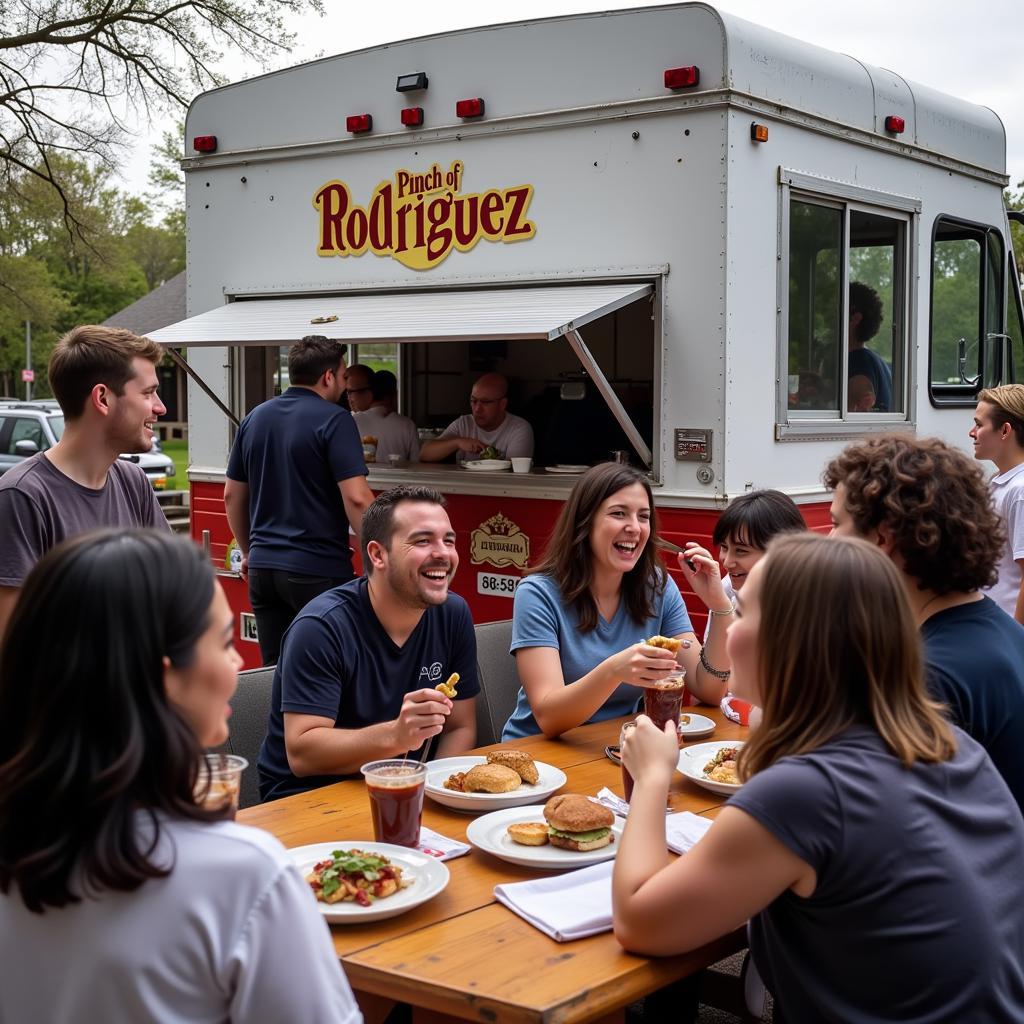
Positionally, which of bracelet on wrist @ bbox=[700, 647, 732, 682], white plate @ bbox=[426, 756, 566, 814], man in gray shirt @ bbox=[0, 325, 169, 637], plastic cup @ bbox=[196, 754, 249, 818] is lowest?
white plate @ bbox=[426, 756, 566, 814]

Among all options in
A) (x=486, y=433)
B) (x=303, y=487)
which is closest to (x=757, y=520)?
(x=303, y=487)

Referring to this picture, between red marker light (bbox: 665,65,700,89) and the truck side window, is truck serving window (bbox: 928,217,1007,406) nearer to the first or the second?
the truck side window

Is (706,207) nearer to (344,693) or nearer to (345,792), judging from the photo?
(344,693)

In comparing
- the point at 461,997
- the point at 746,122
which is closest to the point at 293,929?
the point at 461,997

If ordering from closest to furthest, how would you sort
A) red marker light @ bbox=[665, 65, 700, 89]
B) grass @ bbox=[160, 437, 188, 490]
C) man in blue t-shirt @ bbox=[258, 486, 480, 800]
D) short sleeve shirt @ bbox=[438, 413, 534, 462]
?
man in blue t-shirt @ bbox=[258, 486, 480, 800]
red marker light @ bbox=[665, 65, 700, 89]
short sleeve shirt @ bbox=[438, 413, 534, 462]
grass @ bbox=[160, 437, 188, 490]

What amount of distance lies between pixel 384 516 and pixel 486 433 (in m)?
3.22

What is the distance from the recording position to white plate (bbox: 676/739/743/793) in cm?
295

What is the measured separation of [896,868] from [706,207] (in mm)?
3569

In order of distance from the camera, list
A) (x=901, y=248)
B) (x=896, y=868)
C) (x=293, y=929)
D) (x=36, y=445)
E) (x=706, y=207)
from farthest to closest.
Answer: (x=36, y=445) < (x=901, y=248) < (x=706, y=207) < (x=896, y=868) < (x=293, y=929)

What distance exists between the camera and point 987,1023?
1871 millimetres

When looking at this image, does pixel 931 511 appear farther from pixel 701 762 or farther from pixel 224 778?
pixel 224 778

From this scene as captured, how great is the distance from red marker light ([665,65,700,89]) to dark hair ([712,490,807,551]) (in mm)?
1883

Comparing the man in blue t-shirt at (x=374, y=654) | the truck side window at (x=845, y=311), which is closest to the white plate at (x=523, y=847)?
the man in blue t-shirt at (x=374, y=654)

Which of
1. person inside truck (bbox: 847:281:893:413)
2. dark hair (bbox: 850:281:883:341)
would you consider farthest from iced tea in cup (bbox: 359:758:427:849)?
dark hair (bbox: 850:281:883:341)
